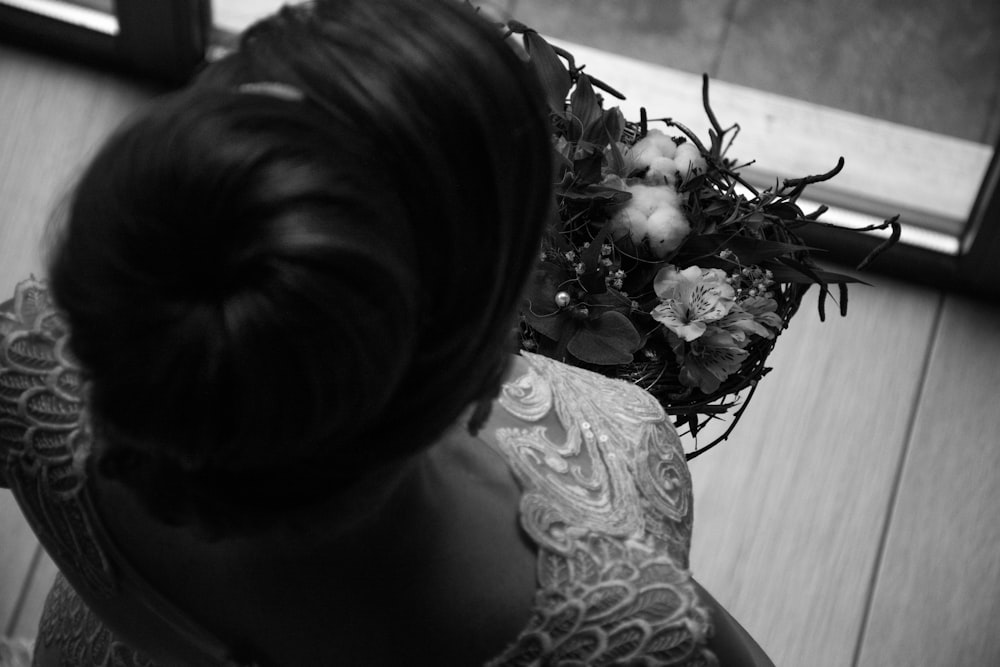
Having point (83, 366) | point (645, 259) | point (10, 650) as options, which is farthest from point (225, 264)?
point (10, 650)

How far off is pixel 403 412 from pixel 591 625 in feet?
0.63

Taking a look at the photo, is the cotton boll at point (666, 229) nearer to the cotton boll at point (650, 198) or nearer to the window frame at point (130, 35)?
the cotton boll at point (650, 198)

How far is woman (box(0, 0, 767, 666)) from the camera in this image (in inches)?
13.9

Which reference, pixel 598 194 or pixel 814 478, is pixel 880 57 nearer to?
pixel 814 478

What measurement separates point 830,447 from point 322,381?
3.73 feet

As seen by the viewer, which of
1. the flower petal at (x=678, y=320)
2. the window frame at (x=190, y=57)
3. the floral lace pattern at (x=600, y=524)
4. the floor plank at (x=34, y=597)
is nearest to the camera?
the floral lace pattern at (x=600, y=524)

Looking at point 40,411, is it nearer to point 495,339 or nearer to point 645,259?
point 495,339

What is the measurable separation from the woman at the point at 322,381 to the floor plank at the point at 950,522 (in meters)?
0.81

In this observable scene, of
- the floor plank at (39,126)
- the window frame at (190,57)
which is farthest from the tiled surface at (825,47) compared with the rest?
the floor plank at (39,126)

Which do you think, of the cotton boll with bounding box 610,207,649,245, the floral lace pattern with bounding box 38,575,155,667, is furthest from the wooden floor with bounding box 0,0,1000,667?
the cotton boll with bounding box 610,207,649,245

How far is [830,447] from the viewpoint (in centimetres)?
139

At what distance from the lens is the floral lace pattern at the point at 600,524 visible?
1.81 feet

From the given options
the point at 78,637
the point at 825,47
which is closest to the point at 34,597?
the point at 78,637

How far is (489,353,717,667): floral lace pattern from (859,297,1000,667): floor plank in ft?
2.40
